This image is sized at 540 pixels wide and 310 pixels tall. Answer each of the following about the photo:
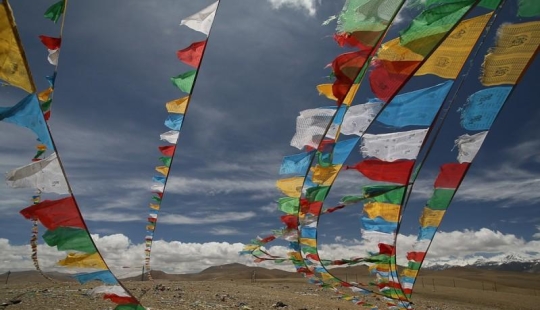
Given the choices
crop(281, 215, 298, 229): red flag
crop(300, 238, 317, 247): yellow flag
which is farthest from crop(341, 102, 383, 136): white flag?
crop(300, 238, 317, 247): yellow flag

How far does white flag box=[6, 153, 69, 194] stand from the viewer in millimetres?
5102

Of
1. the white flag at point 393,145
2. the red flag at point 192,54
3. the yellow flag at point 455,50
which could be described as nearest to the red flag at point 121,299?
the red flag at point 192,54

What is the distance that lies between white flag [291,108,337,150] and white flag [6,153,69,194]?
506cm

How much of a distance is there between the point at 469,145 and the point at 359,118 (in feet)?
A: 7.50

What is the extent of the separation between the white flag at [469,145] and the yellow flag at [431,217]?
2.13 metres

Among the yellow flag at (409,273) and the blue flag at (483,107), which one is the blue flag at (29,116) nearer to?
the blue flag at (483,107)

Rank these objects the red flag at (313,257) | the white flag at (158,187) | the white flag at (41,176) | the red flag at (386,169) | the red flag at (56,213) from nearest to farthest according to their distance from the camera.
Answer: the white flag at (41,176) → the red flag at (56,213) → the red flag at (386,169) → the white flag at (158,187) → the red flag at (313,257)

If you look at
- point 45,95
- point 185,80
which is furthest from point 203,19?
point 45,95

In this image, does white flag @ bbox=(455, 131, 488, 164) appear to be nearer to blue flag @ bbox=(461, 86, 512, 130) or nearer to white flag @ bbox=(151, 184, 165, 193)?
blue flag @ bbox=(461, 86, 512, 130)

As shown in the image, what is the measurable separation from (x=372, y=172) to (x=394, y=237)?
122 inches

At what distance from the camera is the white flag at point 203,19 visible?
6703mm

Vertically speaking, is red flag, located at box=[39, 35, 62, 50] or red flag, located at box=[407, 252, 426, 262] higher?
red flag, located at box=[39, 35, 62, 50]

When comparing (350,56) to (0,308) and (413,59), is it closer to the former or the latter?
(413,59)

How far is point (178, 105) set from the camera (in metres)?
8.46
